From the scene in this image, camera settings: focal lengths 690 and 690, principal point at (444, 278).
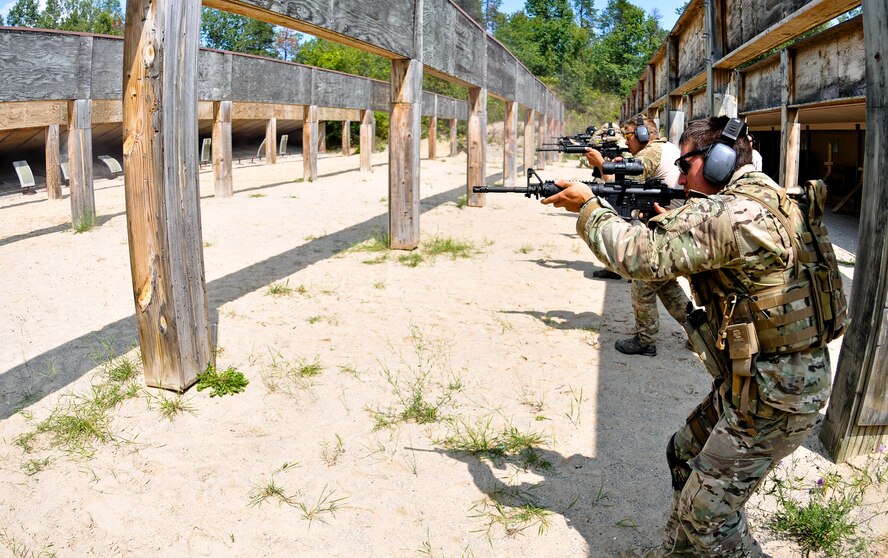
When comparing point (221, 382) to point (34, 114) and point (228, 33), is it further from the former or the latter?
point (228, 33)

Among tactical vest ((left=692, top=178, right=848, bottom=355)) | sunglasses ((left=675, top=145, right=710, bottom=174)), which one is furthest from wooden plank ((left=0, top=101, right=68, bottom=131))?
tactical vest ((left=692, top=178, right=848, bottom=355))

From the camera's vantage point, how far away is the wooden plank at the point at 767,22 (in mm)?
4610

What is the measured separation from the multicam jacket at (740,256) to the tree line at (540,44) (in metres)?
40.2

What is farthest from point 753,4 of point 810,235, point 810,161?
point 810,161

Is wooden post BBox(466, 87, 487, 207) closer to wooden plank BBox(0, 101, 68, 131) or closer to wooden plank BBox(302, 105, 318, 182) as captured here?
wooden plank BBox(302, 105, 318, 182)

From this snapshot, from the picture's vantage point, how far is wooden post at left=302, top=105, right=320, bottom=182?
706 inches

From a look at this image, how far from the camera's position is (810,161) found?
52.2ft

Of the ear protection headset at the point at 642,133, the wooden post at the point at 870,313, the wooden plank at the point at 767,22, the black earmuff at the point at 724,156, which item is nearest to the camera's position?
the black earmuff at the point at 724,156

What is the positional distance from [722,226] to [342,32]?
538 cm

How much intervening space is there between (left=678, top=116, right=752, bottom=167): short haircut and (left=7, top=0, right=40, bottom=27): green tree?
253ft

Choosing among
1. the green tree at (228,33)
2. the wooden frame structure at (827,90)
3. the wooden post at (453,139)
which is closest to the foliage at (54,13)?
Result: the green tree at (228,33)

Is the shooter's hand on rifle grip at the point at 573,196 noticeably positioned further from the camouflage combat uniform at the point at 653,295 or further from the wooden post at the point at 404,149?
the wooden post at the point at 404,149

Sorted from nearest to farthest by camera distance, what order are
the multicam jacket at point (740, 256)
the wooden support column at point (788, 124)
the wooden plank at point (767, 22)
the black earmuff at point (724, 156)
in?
1. the multicam jacket at point (740, 256)
2. the black earmuff at point (724, 156)
3. the wooden plank at point (767, 22)
4. the wooden support column at point (788, 124)

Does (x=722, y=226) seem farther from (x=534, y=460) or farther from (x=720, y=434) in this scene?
(x=534, y=460)
